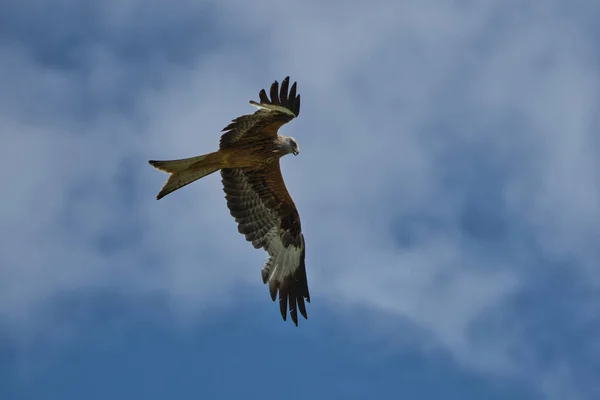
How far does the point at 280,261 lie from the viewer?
14.1 metres

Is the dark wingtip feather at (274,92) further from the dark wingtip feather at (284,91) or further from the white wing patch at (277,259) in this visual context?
the white wing patch at (277,259)

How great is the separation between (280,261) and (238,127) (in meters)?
2.40

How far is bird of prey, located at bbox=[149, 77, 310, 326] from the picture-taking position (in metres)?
12.6

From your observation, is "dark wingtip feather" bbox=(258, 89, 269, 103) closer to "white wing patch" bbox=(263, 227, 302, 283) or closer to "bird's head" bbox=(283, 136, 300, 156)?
"bird's head" bbox=(283, 136, 300, 156)

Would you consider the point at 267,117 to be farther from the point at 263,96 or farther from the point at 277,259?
the point at 277,259

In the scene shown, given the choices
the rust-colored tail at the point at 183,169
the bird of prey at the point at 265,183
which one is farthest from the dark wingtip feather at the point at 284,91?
the rust-colored tail at the point at 183,169

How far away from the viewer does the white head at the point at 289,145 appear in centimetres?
1302

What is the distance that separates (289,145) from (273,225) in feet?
5.06

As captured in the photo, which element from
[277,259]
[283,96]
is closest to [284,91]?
[283,96]

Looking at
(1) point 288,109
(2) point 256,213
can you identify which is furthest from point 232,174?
(1) point 288,109

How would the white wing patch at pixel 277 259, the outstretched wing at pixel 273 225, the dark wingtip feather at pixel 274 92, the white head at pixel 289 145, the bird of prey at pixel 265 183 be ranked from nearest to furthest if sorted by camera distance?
the dark wingtip feather at pixel 274 92, the bird of prey at pixel 265 183, the white head at pixel 289 145, the outstretched wing at pixel 273 225, the white wing patch at pixel 277 259

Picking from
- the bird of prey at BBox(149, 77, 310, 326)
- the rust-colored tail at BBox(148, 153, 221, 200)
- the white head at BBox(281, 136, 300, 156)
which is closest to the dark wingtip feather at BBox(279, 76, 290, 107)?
the bird of prey at BBox(149, 77, 310, 326)

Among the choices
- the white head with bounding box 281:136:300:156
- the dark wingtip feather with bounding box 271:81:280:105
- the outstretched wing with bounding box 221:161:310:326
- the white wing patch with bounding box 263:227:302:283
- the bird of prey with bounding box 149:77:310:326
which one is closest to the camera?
the dark wingtip feather with bounding box 271:81:280:105

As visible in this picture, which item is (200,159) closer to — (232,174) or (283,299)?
(232,174)
